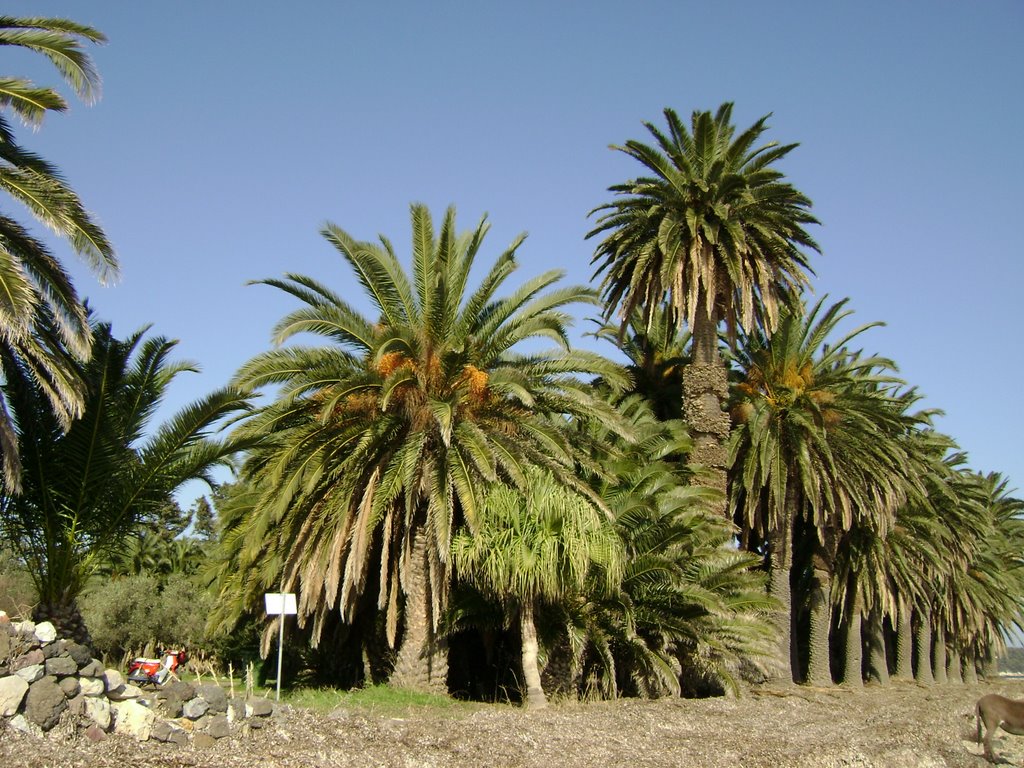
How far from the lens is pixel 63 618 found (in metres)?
15.0

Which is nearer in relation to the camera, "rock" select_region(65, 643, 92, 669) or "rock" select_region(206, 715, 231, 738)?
"rock" select_region(65, 643, 92, 669)

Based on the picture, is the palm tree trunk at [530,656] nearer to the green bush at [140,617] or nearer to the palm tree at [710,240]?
the palm tree at [710,240]

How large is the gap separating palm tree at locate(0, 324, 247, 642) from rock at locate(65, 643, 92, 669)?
14.2 ft

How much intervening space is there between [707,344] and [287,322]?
536 inches

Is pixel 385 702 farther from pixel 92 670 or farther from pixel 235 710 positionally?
pixel 92 670

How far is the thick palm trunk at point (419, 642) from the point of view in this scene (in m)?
19.2

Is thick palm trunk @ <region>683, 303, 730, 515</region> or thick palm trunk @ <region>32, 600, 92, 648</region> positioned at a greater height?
thick palm trunk @ <region>683, 303, 730, 515</region>

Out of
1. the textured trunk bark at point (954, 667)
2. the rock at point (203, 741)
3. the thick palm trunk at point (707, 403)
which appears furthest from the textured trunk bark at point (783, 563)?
the textured trunk bark at point (954, 667)

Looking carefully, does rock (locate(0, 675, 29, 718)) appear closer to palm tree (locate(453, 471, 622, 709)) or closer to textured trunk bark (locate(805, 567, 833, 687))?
palm tree (locate(453, 471, 622, 709))

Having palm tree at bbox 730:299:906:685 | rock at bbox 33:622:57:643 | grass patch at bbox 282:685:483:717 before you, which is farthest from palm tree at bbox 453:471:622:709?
palm tree at bbox 730:299:906:685

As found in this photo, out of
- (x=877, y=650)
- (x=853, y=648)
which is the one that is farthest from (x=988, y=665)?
(x=853, y=648)

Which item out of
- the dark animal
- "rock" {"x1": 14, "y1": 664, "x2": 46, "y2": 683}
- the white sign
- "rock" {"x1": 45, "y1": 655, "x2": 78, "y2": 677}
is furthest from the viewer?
the white sign

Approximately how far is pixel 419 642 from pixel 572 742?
6.11 m

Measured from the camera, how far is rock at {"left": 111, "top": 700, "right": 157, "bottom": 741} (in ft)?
35.9
